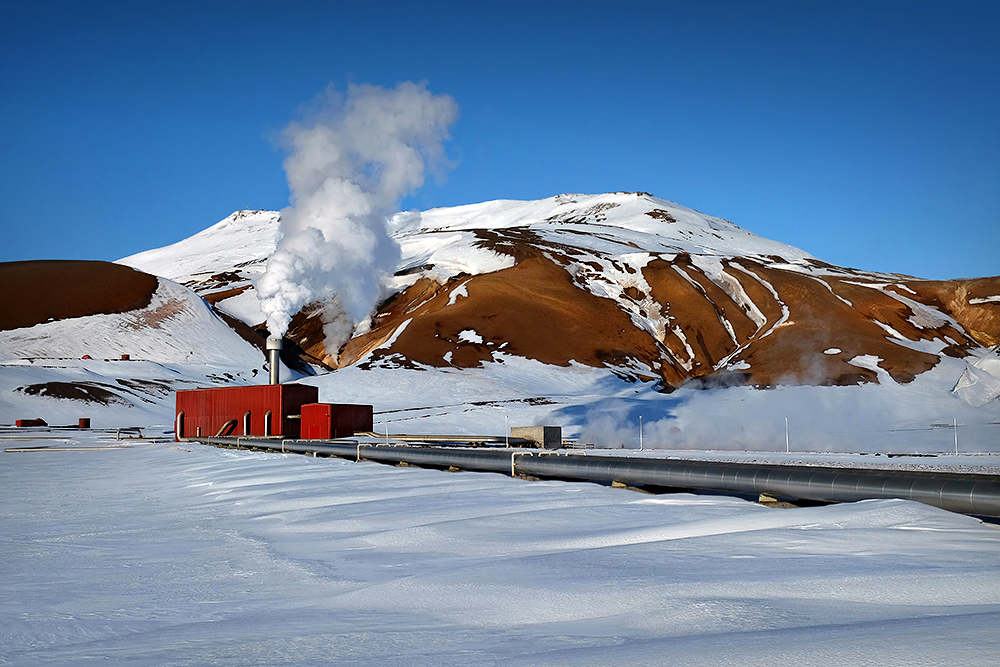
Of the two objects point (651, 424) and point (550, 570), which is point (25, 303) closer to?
point (651, 424)

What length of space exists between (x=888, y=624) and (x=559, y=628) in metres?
1.64

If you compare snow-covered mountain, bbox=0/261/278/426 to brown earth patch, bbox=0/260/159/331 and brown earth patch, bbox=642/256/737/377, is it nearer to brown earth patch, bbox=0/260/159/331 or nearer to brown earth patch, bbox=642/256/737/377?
brown earth patch, bbox=0/260/159/331

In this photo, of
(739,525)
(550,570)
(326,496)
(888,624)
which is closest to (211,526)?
(326,496)

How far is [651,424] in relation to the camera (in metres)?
41.6

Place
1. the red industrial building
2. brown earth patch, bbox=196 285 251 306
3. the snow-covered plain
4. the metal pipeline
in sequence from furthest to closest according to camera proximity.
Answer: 1. brown earth patch, bbox=196 285 251 306
2. the red industrial building
3. the metal pipeline
4. the snow-covered plain

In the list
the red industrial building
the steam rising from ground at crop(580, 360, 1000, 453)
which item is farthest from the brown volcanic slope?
the red industrial building

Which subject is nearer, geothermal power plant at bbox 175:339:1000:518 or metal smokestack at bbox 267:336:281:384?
geothermal power plant at bbox 175:339:1000:518

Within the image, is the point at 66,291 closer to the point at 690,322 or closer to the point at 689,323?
the point at 689,323

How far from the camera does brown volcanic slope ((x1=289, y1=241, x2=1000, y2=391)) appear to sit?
58.8 metres

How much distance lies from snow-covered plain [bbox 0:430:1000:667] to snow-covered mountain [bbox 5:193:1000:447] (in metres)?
23.3

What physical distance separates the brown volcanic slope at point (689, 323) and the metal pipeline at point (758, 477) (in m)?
42.7

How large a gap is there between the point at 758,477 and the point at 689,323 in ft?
221

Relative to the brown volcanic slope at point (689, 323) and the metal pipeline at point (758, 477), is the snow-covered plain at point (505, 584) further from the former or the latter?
the brown volcanic slope at point (689, 323)

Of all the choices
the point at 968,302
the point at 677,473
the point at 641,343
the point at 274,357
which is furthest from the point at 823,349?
the point at 677,473
